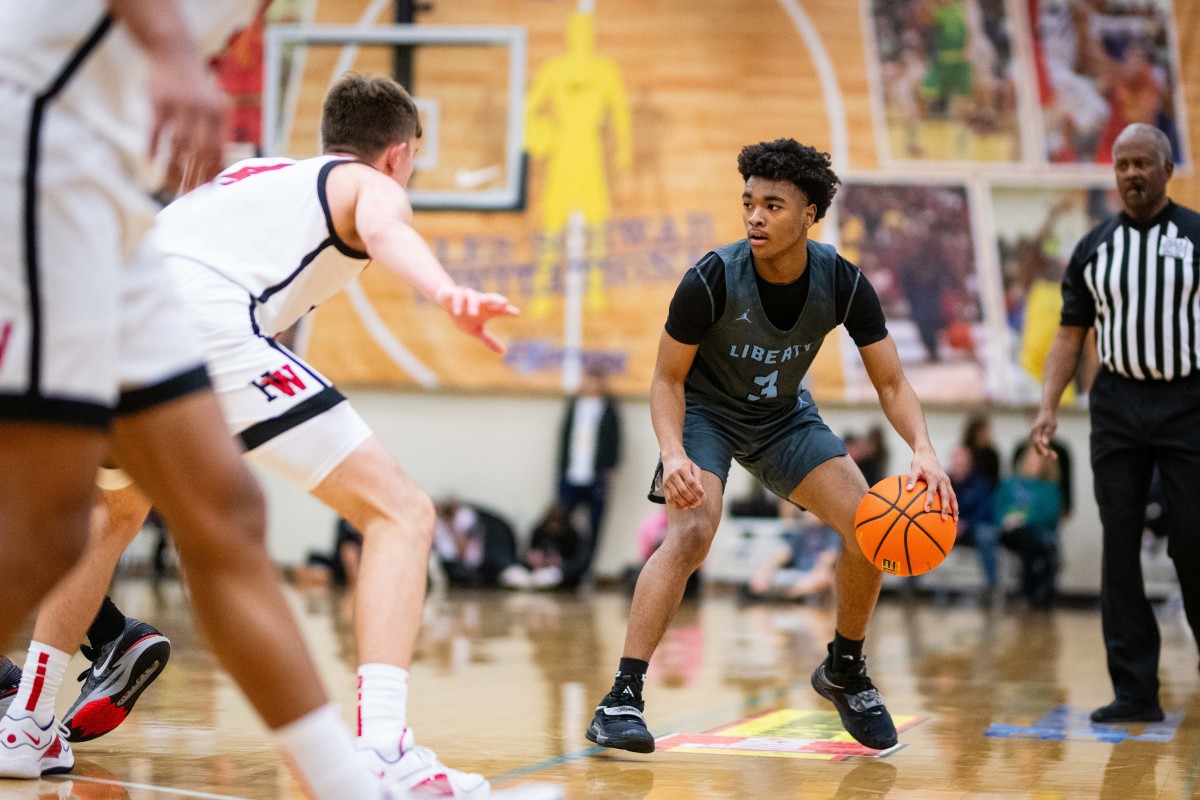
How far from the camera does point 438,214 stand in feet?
45.4

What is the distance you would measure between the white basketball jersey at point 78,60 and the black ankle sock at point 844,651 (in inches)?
122

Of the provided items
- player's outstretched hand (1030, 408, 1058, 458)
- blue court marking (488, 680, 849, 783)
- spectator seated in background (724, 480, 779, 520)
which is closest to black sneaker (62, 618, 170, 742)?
blue court marking (488, 680, 849, 783)

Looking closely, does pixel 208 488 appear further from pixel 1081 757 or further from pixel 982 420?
pixel 982 420

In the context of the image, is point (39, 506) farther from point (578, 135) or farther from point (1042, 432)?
point (578, 135)

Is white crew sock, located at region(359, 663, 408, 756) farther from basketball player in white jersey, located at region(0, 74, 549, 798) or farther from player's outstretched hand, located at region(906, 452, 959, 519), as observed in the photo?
player's outstretched hand, located at region(906, 452, 959, 519)

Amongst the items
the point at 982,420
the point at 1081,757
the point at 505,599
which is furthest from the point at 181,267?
the point at 982,420

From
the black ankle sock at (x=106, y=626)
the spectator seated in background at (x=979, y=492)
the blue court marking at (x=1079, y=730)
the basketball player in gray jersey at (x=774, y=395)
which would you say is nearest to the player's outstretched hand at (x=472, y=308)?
the basketball player in gray jersey at (x=774, y=395)

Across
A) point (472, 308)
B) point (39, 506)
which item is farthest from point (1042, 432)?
point (39, 506)

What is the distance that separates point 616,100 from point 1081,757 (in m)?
9.92

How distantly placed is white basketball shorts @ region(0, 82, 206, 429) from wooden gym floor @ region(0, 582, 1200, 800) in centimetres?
172

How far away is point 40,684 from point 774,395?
2.39m

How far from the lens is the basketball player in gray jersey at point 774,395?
4414 millimetres

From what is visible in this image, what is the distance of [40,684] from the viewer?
3.72 meters

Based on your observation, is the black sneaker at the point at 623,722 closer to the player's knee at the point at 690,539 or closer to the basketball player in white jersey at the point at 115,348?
the player's knee at the point at 690,539
